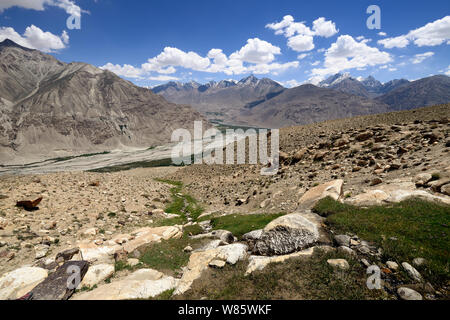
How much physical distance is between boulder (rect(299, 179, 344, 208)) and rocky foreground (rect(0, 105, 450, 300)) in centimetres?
11

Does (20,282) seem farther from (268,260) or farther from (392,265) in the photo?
(392,265)

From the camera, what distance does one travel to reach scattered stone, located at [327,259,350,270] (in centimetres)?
923

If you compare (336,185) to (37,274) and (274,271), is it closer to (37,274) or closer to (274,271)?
(274,271)

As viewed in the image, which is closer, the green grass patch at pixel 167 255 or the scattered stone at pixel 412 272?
the scattered stone at pixel 412 272

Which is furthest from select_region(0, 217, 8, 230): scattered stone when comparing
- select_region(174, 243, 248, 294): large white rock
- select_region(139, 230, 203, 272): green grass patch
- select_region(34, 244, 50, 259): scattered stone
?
select_region(174, 243, 248, 294): large white rock

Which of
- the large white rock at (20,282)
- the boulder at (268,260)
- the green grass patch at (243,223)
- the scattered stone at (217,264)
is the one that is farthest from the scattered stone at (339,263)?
the large white rock at (20,282)

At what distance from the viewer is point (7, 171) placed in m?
162

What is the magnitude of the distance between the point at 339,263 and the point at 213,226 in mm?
13732

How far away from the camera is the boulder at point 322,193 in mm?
16844

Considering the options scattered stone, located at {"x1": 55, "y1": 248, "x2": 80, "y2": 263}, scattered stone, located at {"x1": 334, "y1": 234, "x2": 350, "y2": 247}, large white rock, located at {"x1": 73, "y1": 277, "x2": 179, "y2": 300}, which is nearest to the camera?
large white rock, located at {"x1": 73, "y1": 277, "x2": 179, "y2": 300}

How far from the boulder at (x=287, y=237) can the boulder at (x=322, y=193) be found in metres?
4.87

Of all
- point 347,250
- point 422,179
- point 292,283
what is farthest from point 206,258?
point 422,179

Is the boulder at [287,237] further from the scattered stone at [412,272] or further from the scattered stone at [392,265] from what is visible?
the scattered stone at [412,272]

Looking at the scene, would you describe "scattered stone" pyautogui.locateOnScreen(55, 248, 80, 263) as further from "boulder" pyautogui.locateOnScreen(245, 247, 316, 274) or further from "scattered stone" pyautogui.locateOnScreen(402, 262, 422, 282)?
"scattered stone" pyautogui.locateOnScreen(402, 262, 422, 282)
